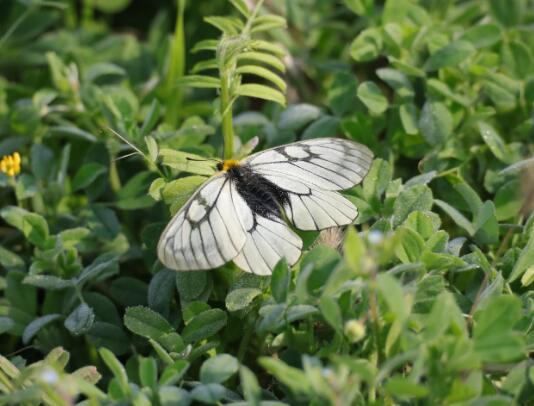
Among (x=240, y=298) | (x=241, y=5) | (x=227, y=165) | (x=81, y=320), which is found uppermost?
(x=241, y=5)

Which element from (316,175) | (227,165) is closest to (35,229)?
(227,165)

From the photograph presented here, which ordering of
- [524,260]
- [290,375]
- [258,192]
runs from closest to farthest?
1. [290,375]
2. [524,260]
3. [258,192]

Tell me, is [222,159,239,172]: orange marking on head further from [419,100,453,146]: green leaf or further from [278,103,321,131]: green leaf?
[419,100,453,146]: green leaf

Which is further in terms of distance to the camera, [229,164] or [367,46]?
[367,46]

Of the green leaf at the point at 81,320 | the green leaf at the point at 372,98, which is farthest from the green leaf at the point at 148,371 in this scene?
the green leaf at the point at 372,98

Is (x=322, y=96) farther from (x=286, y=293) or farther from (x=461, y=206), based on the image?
(x=286, y=293)

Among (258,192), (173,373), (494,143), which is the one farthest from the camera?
(494,143)

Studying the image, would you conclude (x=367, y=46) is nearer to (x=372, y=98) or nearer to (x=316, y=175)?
(x=372, y=98)

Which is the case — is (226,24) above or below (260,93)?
above

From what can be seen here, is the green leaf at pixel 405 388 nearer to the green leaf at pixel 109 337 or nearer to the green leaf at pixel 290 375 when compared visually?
the green leaf at pixel 290 375
